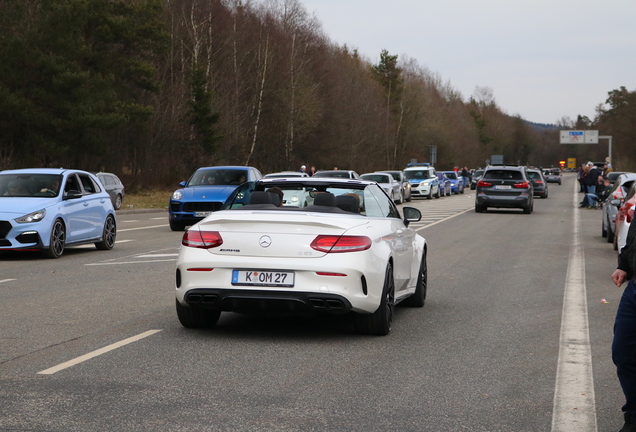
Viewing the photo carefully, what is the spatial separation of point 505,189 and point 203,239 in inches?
1080

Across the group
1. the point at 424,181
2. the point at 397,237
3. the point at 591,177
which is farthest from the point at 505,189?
the point at 397,237

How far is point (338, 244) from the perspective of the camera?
7.76 meters

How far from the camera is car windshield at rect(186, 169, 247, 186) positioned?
80.7 ft

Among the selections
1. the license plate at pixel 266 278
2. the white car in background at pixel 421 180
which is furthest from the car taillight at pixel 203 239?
the white car in background at pixel 421 180

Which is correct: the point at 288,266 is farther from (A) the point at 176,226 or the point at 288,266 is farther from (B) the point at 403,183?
(B) the point at 403,183

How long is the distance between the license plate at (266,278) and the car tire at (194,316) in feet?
2.50

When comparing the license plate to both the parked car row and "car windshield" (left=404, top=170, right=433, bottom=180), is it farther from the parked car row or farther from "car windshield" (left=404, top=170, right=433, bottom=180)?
"car windshield" (left=404, top=170, right=433, bottom=180)

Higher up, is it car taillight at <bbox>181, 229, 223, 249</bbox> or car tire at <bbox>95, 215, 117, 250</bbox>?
car taillight at <bbox>181, 229, 223, 249</bbox>

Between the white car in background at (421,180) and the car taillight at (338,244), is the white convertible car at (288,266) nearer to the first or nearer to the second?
the car taillight at (338,244)

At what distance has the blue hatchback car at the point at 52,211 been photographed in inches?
606

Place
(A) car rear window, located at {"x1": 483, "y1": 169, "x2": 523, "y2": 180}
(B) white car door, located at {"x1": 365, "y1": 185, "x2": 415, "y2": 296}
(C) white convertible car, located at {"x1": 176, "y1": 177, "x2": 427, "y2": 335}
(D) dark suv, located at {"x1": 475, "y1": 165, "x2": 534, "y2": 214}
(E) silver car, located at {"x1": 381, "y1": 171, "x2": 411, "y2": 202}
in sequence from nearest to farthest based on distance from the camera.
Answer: (C) white convertible car, located at {"x1": 176, "y1": 177, "x2": 427, "y2": 335}, (B) white car door, located at {"x1": 365, "y1": 185, "x2": 415, "y2": 296}, (D) dark suv, located at {"x1": 475, "y1": 165, "x2": 534, "y2": 214}, (A) car rear window, located at {"x1": 483, "y1": 169, "x2": 523, "y2": 180}, (E) silver car, located at {"x1": 381, "y1": 171, "x2": 411, "y2": 202}

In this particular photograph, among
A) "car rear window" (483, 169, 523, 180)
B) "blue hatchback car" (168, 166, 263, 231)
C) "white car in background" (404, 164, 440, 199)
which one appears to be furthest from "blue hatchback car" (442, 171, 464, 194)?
"blue hatchback car" (168, 166, 263, 231)

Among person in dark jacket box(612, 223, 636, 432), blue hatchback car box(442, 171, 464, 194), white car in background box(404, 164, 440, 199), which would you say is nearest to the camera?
person in dark jacket box(612, 223, 636, 432)

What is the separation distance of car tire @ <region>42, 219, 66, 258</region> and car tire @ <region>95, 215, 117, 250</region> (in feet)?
5.53
